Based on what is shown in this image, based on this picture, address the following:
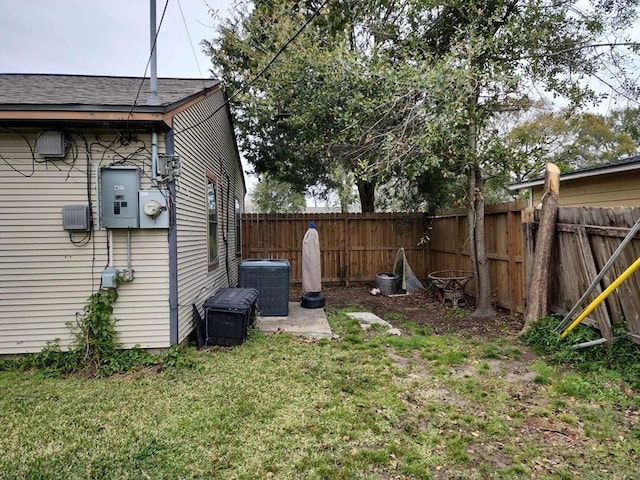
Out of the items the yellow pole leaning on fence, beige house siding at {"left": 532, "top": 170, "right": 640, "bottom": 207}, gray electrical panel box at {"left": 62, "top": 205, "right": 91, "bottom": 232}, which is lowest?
the yellow pole leaning on fence

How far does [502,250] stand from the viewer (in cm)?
646

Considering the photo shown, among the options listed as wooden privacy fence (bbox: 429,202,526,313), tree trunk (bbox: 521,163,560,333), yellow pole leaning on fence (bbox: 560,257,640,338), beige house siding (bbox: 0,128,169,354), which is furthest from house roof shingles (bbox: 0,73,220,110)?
wooden privacy fence (bbox: 429,202,526,313)

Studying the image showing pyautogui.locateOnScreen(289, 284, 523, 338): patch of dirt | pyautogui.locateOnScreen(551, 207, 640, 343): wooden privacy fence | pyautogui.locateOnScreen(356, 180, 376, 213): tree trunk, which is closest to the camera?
pyautogui.locateOnScreen(551, 207, 640, 343): wooden privacy fence

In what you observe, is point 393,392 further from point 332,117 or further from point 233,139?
point 233,139

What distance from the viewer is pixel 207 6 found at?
28.2 ft

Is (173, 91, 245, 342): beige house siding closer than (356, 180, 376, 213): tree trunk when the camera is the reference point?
Yes

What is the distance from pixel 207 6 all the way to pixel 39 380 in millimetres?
8195

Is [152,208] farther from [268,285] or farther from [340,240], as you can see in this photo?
[340,240]

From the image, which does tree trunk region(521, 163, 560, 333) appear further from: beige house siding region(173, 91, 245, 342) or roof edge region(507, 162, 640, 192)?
beige house siding region(173, 91, 245, 342)

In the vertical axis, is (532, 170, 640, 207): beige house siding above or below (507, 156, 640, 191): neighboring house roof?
below

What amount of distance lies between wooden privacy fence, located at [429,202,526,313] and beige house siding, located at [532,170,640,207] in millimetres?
1924

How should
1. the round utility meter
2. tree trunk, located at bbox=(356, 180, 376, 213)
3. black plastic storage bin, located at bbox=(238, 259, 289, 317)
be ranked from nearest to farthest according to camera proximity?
the round utility meter < black plastic storage bin, located at bbox=(238, 259, 289, 317) < tree trunk, located at bbox=(356, 180, 376, 213)

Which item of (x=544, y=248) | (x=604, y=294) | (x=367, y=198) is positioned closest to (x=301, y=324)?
(x=544, y=248)

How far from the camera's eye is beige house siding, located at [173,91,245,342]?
471cm
